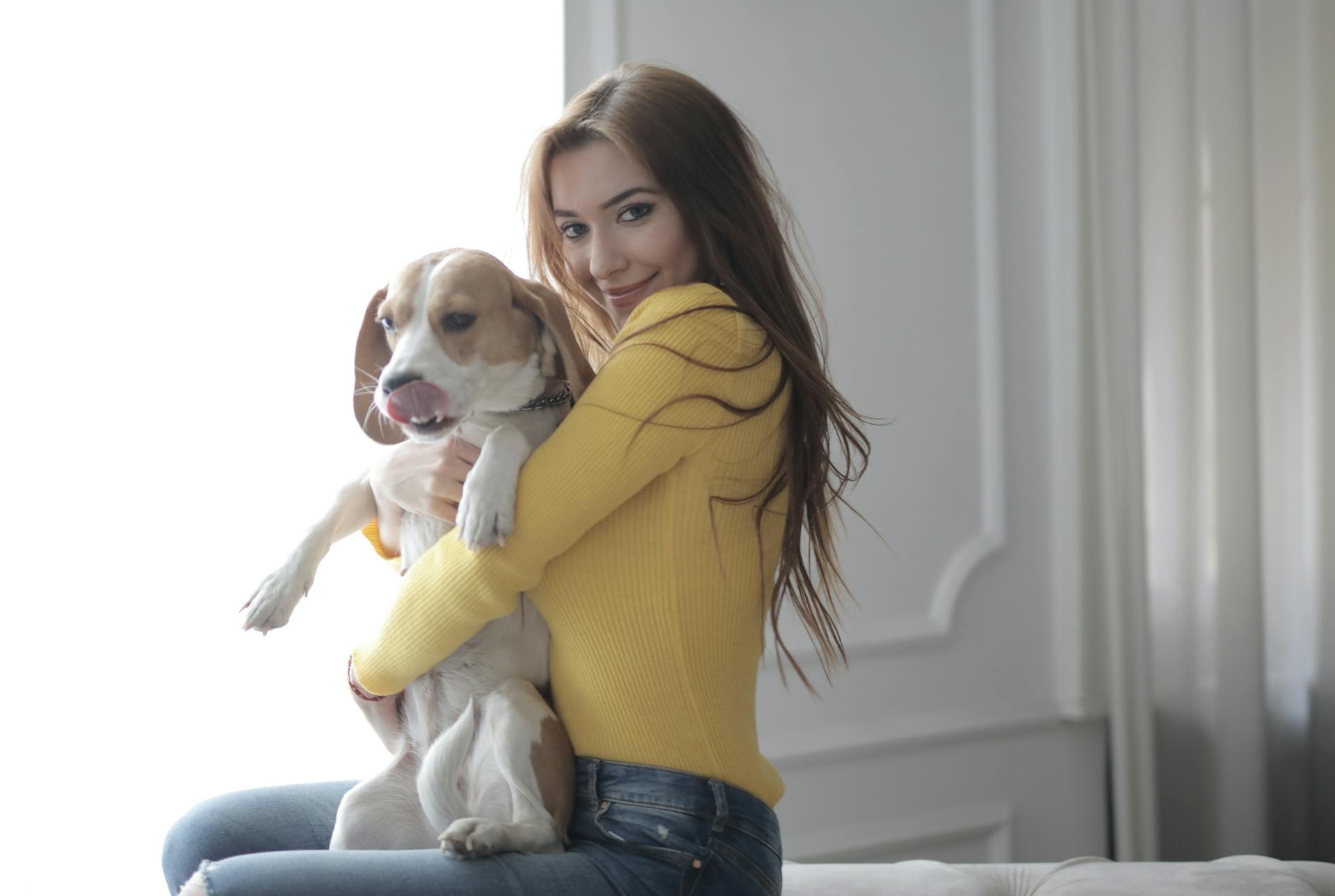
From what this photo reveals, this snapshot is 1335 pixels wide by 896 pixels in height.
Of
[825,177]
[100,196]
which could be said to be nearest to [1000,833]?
[825,177]

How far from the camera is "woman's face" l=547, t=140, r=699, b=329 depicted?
1322mm

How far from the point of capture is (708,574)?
113cm

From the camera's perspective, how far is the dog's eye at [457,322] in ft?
3.97

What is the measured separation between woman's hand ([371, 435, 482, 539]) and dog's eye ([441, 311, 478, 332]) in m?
0.13

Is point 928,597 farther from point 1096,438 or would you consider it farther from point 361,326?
point 361,326

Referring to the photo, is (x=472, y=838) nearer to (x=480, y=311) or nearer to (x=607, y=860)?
(x=607, y=860)

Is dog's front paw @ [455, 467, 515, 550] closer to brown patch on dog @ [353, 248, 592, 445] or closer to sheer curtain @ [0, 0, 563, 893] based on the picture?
brown patch on dog @ [353, 248, 592, 445]

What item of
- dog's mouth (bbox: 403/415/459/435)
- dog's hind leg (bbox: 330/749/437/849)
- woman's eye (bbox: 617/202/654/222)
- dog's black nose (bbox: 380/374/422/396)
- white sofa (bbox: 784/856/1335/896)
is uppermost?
woman's eye (bbox: 617/202/654/222)

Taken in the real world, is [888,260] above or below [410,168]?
below

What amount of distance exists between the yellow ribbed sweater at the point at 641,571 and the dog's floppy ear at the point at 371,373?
9.8 inches

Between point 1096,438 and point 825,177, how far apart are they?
36.1 inches

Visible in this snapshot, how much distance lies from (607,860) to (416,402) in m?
0.49

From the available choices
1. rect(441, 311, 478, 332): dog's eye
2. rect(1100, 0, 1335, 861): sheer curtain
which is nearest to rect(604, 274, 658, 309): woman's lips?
rect(441, 311, 478, 332): dog's eye

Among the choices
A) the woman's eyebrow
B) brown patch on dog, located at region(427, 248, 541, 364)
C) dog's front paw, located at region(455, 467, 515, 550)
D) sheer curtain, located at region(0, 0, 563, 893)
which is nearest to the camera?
dog's front paw, located at region(455, 467, 515, 550)
